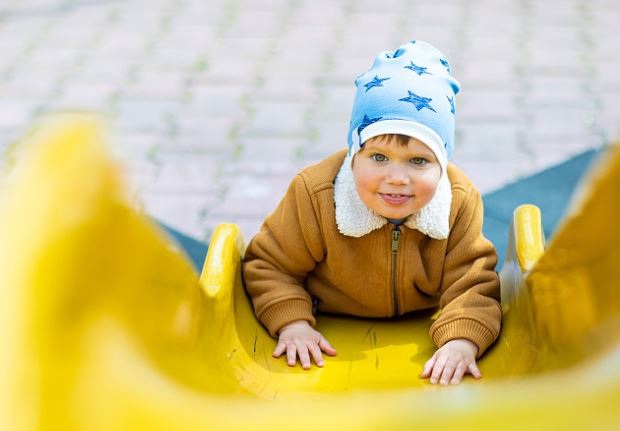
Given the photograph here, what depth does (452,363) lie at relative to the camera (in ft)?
6.36

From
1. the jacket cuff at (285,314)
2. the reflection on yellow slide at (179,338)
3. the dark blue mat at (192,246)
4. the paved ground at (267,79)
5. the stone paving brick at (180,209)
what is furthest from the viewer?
the paved ground at (267,79)

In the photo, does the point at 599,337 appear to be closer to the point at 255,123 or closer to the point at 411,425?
the point at 411,425

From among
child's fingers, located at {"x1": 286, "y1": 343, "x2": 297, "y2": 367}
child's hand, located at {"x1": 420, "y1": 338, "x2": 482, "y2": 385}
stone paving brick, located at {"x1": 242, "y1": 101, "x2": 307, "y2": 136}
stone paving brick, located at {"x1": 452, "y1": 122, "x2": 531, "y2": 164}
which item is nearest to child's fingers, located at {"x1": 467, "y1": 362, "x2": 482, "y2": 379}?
child's hand, located at {"x1": 420, "y1": 338, "x2": 482, "y2": 385}

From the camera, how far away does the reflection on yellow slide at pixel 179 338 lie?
798mm

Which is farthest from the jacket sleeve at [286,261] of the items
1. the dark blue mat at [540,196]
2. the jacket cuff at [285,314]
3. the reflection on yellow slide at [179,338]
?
the dark blue mat at [540,196]

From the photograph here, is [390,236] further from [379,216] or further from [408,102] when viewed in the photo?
[408,102]

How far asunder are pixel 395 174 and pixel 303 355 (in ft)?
1.37

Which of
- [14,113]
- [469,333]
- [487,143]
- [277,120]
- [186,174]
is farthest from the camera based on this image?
[14,113]

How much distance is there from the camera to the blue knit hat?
1867mm

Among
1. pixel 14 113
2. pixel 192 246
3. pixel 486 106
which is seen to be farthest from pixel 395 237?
pixel 14 113

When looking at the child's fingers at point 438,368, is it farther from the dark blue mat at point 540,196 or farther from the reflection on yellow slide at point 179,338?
the dark blue mat at point 540,196

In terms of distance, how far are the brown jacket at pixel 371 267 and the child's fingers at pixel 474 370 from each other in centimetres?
5

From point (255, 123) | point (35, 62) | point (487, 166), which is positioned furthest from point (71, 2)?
point (487, 166)

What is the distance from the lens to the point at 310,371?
1987 mm
